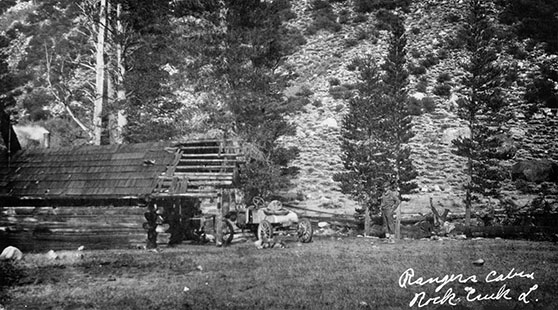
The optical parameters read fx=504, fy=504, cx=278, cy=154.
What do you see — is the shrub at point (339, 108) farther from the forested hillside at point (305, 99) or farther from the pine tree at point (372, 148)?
the pine tree at point (372, 148)

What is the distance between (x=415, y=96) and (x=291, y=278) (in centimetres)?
3755

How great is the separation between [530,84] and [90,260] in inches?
1588

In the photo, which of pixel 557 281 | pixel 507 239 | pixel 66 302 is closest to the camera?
pixel 66 302

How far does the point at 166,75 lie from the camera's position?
27203 mm

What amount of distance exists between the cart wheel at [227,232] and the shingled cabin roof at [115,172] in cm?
178

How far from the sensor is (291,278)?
35.7 feet

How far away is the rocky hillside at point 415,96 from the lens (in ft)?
110

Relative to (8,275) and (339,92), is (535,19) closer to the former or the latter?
(339,92)

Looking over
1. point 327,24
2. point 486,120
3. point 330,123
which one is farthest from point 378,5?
point 486,120

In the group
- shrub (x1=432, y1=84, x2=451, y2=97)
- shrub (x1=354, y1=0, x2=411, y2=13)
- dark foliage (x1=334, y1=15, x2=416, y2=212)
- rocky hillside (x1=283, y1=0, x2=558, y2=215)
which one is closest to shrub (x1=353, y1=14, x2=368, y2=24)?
rocky hillside (x1=283, y1=0, x2=558, y2=215)

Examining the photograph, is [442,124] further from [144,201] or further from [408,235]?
→ [144,201]

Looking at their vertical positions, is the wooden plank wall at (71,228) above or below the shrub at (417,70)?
below

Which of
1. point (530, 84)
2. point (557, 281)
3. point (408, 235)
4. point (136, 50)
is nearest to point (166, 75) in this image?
point (136, 50)

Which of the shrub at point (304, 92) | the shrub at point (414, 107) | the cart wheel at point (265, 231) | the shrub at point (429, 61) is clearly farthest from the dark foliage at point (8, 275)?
the shrub at point (429, 61)
